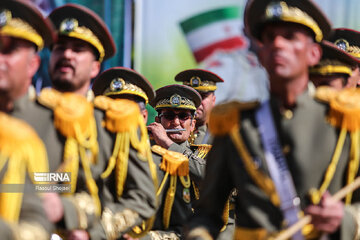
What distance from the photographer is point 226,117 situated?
3873 millimetres

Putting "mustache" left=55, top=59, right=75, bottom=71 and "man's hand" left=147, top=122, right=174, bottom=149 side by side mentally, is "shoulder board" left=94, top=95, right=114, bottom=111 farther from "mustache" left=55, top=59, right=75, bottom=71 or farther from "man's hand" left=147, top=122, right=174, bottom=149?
"man's hand" left=147, top=122, right=174, bottom=149

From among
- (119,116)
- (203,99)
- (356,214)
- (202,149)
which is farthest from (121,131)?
(203,99)

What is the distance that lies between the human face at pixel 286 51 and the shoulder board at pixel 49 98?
1354 mm

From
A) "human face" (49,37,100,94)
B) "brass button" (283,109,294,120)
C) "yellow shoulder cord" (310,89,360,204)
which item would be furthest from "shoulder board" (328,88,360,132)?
"human face" (49,37,100,94)

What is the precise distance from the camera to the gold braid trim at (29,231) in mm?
3199

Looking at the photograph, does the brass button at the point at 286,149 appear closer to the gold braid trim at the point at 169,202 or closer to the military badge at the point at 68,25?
the military badge at the point at 68,25

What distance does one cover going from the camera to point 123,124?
4418 mm

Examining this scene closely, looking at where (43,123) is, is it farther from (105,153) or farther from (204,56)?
(204,56)

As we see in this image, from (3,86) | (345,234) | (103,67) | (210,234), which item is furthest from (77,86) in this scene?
(103,67)

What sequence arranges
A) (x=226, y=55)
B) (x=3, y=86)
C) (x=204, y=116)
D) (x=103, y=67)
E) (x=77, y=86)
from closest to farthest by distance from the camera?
(x=3, y=86), (x=77, y=86), (x=204, y=116), (x=103, y=67), (x=226, y=55)

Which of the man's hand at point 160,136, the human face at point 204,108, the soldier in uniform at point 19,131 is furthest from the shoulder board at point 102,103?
the human face at point 204,108

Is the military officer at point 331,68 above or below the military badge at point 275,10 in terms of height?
below

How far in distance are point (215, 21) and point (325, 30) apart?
9001mm

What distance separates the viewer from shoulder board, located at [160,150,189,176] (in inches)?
241
